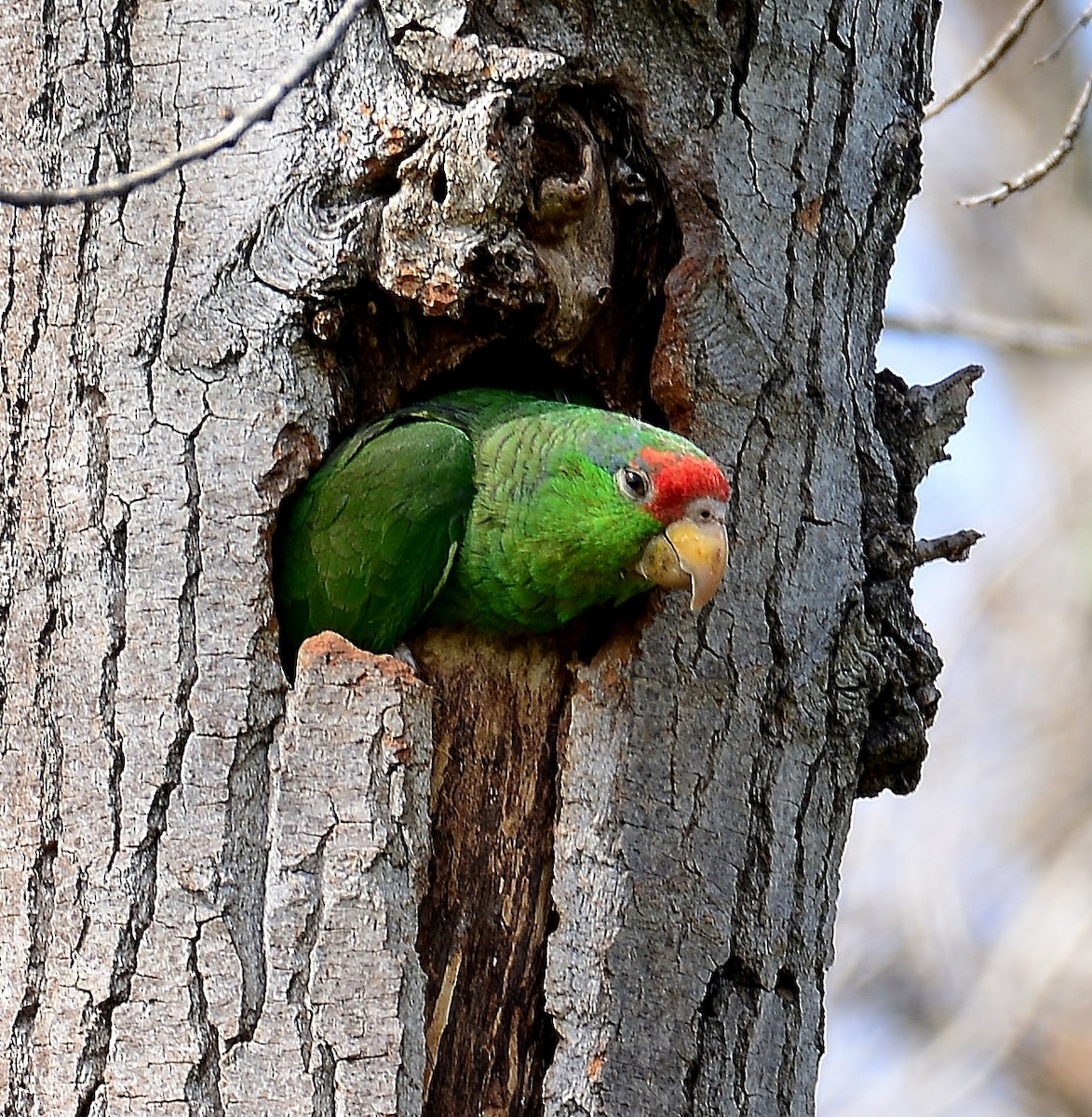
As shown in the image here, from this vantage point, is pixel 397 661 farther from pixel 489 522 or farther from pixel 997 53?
pixel 997 53

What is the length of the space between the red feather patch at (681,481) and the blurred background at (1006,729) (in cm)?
658

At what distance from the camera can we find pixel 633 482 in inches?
120

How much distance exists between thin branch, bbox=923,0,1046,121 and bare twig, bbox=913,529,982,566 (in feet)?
3.36

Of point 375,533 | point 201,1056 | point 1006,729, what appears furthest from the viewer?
point 1006,729

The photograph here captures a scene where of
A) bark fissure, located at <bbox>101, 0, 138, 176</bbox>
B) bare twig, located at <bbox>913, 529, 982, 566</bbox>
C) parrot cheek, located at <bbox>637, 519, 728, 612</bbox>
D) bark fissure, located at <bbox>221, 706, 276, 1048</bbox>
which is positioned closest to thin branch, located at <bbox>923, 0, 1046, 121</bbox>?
bare twig, located at <bbox>913, 529, 982, 566</bbox>

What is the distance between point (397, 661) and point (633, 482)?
64 cm

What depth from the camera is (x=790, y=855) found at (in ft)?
→ 10.0

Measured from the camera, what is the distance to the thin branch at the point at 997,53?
3.27 meters

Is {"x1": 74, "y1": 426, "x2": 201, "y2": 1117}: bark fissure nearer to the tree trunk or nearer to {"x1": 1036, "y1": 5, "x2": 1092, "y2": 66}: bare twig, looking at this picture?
the tree trunk

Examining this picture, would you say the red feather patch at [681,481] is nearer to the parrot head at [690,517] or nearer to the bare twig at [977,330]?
the parrot head at [690,517]

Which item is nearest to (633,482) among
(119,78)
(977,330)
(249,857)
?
(249,857)

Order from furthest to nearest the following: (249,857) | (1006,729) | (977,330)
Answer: (1006,729) → (977,330) → (249,857)

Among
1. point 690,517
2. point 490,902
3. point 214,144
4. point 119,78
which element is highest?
point 119,78

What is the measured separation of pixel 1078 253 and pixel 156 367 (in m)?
8.02
